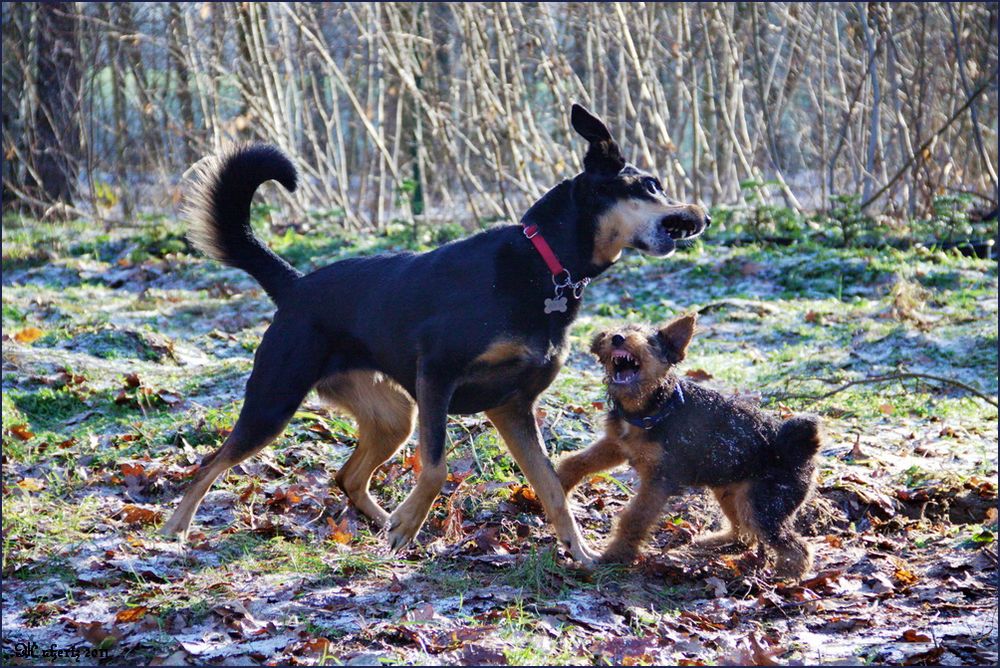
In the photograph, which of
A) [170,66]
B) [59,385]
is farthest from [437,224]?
[59,385]

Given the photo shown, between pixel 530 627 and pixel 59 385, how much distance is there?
453 cm

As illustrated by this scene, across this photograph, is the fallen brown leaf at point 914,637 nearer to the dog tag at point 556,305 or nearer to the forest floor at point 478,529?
the forest floor at point 478,529

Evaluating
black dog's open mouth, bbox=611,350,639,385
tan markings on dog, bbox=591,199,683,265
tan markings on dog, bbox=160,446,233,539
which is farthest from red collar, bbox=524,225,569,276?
tan markings on dog, bbox=160,446,233,539

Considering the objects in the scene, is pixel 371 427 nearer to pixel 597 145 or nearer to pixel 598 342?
pixel 598 342

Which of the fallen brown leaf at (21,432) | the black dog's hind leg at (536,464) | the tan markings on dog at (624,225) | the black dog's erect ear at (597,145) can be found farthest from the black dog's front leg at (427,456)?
the fallen brown leaf at (21,432)

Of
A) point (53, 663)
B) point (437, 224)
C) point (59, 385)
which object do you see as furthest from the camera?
point (437, 224)

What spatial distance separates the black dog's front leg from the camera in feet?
15.7

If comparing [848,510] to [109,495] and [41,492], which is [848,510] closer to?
[109,495]

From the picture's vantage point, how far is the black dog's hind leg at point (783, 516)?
4.77 m

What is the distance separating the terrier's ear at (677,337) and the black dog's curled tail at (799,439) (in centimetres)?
60

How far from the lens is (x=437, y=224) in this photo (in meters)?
14.3

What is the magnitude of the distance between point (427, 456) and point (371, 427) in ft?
2.65

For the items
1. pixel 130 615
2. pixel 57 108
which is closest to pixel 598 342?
pixel 130 615

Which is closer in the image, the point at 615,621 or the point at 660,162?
the point at 615,621
